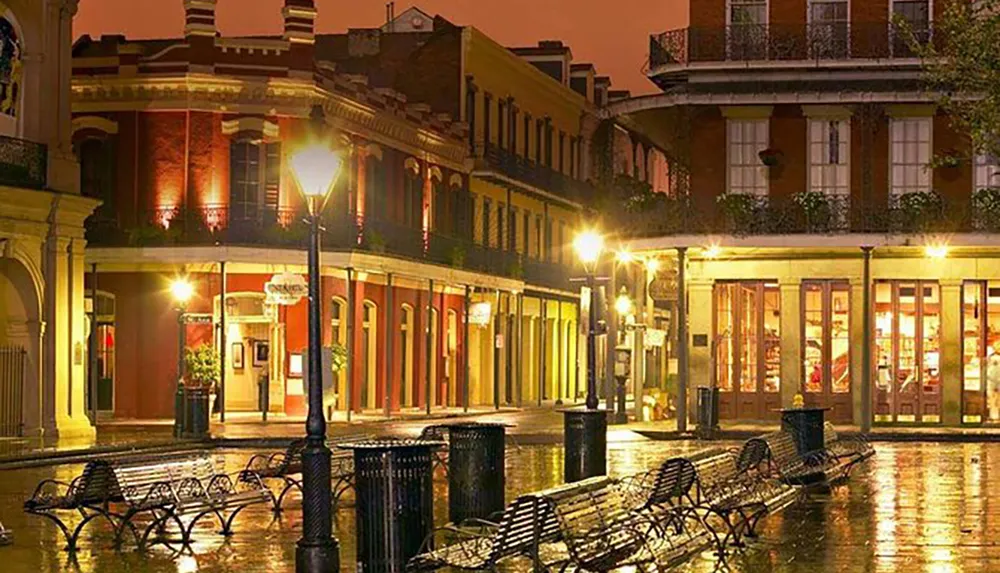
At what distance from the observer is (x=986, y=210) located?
138ft

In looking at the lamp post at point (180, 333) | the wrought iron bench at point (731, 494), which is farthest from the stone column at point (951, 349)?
the wrought iron bench at point (731, 494)

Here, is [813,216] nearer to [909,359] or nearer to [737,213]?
[737,213]

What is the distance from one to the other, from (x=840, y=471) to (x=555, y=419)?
2454cm

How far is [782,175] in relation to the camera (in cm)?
4409

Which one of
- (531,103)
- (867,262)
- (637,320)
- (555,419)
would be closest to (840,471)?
(867,262)

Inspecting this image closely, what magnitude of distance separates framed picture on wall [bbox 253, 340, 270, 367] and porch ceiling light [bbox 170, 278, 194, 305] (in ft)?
8.54

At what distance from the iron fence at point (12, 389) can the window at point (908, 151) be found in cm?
1802

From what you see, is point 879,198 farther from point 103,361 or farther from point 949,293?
point 103,361

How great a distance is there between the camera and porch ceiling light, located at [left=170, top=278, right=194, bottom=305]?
42625 mm

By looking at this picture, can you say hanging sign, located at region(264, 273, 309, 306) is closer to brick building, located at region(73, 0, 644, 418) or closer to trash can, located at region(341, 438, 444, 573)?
brick building, located at region(73, 0, 644, 418)

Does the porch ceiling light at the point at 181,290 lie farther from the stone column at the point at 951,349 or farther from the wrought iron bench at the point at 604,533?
the wrought iron bench at the point at 604,533

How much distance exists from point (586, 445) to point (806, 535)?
183 inches

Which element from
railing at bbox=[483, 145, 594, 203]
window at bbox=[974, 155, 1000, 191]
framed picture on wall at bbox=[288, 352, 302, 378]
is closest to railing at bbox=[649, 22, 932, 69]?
window at bbox=[974, 155, 1000, 191]

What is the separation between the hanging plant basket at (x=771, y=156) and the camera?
143 ft
